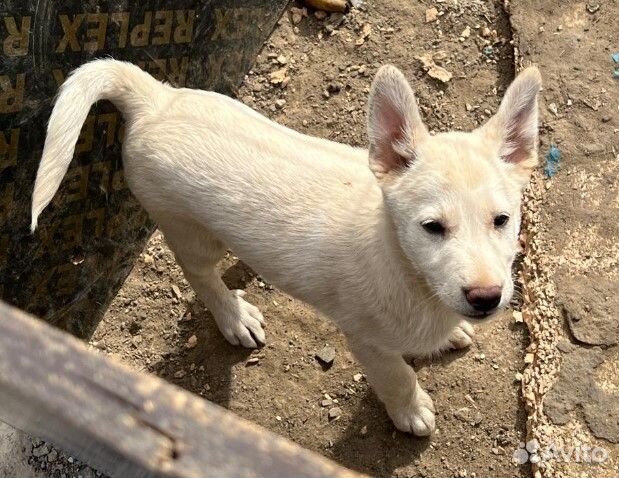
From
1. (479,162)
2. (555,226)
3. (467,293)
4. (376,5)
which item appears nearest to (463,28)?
(376,5)

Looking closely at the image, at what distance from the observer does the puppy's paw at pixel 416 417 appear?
3.37m

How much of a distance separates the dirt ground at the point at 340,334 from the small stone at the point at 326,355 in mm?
31

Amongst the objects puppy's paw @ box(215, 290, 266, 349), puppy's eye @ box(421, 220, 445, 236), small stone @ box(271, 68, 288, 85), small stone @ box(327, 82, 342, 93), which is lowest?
puppy's paw @ box(215, 290, 266, 349)

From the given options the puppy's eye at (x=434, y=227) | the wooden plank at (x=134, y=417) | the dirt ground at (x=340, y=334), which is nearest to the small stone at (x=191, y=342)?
the dirt ground at (x=340, y=334)

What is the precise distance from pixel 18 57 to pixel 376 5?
8.00ft

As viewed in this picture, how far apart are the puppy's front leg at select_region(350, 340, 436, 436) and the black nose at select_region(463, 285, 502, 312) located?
30.1 inches

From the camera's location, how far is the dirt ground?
3.52 meters

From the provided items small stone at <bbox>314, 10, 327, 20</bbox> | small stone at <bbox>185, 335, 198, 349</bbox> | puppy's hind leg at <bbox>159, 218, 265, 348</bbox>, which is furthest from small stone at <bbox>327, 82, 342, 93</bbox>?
small stone at <bbox>185, 335, 198, 349</bbox>

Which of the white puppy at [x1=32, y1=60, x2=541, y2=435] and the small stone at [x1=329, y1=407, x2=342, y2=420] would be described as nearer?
the white puppy at [x1=32, y1=60, x2=541, y2=435]

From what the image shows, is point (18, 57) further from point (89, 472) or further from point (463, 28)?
point (463, 28)

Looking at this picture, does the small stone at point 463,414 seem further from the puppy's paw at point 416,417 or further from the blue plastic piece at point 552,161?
the blue plastic piece at point 552,161

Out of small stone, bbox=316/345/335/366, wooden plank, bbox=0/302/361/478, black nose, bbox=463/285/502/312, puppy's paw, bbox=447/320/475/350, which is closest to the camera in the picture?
wooden plank, bbox=0/302/361/478

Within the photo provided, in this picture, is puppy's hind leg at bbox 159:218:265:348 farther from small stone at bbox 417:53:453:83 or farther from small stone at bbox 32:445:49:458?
small stone at bbox 417:53:453:83

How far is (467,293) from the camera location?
92.3 inches
